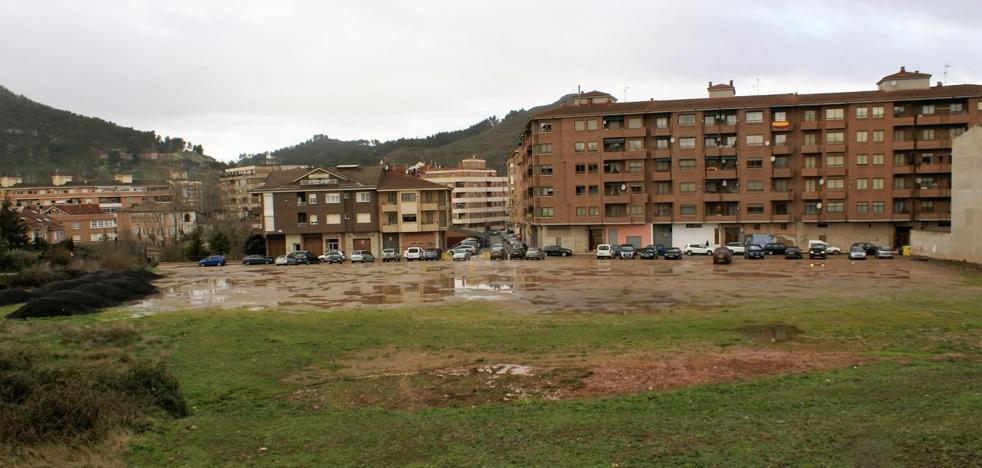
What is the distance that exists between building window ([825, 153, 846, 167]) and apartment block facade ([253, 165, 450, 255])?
43429 mm

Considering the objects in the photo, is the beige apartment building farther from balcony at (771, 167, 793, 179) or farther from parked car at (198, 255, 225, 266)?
balcony at (771, 167, 793, 179)

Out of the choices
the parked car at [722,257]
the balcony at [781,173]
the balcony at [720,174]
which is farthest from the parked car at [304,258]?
the balcony at [781,173]

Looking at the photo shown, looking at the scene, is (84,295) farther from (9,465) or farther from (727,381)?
A: (727,381)

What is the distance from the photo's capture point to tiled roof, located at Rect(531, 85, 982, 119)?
2766 inches

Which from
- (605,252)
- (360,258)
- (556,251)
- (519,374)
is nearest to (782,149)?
(605,252)

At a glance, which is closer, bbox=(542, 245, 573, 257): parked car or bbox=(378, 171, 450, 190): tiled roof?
bbox=(542, 245, 573, 257): parked car

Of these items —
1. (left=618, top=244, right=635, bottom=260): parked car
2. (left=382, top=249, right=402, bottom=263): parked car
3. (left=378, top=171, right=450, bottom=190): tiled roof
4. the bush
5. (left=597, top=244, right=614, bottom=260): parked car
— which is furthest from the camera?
(left=378, top=171, right=450, bottom=190): tiled roof

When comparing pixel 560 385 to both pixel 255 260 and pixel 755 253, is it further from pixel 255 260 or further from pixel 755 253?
pixel 255 260

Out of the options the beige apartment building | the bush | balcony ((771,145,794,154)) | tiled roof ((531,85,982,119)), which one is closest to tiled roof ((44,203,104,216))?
the beige apartment building

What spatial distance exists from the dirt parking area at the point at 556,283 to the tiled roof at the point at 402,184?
20838 mm

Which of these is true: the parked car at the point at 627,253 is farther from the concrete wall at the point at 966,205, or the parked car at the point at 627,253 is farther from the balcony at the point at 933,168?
the balcony at the point at 933,168

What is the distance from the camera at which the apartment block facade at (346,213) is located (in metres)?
78.8

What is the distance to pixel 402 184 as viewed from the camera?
81.8m

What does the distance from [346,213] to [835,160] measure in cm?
5528
